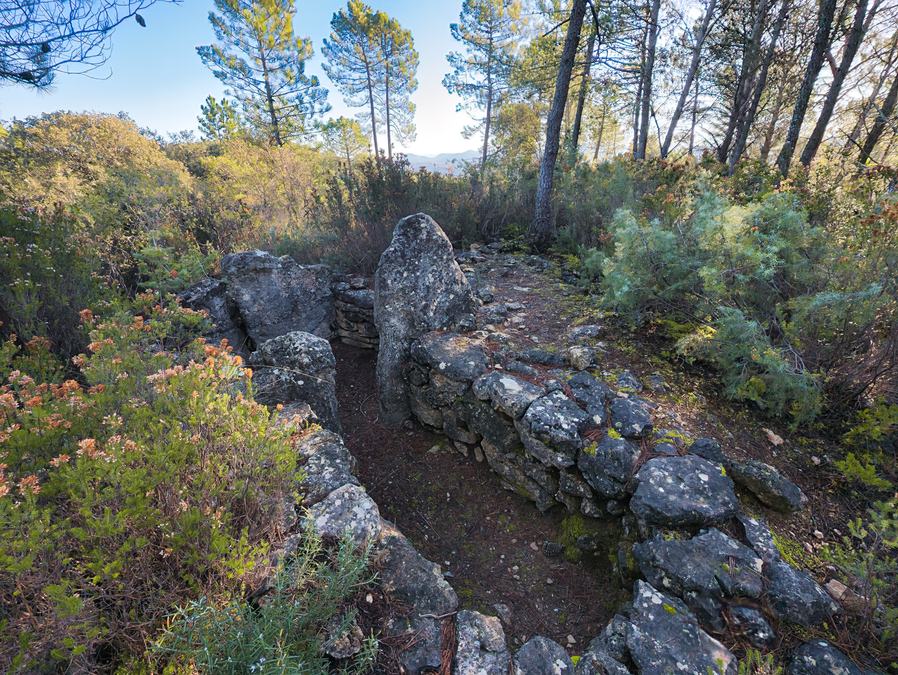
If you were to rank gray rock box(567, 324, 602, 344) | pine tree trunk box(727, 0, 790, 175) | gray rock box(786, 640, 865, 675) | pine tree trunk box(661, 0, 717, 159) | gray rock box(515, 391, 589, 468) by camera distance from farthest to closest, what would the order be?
1. pine tree trunk box(661, 0, 717, 159)
2. pine tree trunk box(727, 0, 790, 175)
3. gray rock box(567, 324, 602, 344)
4. gray rock box(515, 391, 589, 468)
5. gray rock box(786, 640, 865, 675)

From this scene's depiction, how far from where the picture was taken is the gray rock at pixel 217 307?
4367 millimetres

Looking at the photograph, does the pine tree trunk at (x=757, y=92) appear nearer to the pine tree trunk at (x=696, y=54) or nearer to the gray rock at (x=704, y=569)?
the pine tree trunk at (x=696, y=54)

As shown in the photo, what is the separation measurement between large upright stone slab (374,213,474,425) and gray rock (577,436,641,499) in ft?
6.20

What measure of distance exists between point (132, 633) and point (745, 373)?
3.73 m

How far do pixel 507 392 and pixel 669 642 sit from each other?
172cm

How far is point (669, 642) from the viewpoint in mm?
1711

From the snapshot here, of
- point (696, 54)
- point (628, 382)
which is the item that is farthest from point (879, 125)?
point (628, 382)

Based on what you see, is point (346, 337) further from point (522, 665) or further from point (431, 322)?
point (522, 665)

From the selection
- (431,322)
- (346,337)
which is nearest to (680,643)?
(431,322)

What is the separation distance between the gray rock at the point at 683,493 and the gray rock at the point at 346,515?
155 centimetres

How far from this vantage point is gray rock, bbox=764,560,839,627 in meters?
1.72

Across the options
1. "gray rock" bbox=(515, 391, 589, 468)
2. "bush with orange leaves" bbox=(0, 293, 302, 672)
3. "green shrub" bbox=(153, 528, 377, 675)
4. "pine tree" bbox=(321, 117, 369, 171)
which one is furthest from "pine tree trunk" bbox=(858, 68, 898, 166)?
"pine tree" bbox=(321, 117, 369, 171)

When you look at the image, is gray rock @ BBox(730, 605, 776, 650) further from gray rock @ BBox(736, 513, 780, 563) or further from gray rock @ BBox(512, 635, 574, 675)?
gray rock @ BBox(512, 635, 574, 675)

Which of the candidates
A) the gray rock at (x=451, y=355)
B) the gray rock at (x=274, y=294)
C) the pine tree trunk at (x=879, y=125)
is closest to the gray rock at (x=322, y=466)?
the gray rock at (x=451, y=355)
